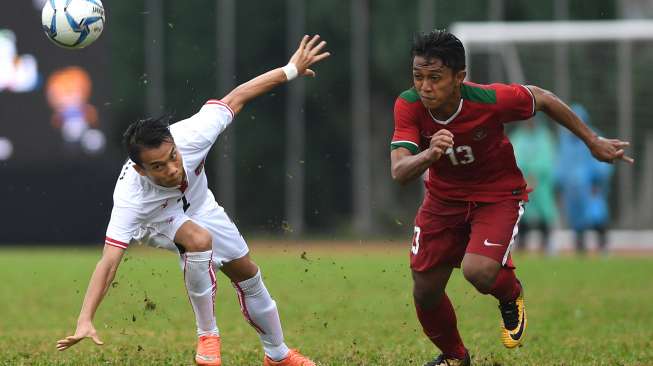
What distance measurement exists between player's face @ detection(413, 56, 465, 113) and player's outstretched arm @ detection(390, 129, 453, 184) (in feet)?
1.06

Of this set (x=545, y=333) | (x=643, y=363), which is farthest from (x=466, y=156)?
(x=545, y=333)

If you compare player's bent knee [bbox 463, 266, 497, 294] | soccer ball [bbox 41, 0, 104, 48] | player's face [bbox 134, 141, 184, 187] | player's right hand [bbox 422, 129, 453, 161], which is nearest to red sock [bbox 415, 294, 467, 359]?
player's bent knee [bbox 463, 266, 497, 294]

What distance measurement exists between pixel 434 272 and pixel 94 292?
2.03 meters

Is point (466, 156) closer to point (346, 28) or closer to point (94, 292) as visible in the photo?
point (94, 292)

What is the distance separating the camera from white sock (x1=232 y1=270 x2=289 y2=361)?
7.26 metres

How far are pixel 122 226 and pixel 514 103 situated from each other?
7.61 ft

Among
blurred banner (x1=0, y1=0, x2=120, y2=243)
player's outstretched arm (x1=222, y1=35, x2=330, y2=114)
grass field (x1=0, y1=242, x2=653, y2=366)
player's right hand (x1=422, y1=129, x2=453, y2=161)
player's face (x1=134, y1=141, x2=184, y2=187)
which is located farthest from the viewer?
blurred banner (x1=0, y1=0, x2=120, y2=243)

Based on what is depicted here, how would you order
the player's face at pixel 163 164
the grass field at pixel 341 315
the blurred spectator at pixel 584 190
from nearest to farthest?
the player's face at pixel 163 164 < the grass field at pixel 341 315 < the blurred spectator at pixel 584 190

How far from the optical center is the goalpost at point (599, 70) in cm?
2278

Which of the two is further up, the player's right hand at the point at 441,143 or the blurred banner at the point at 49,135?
the player's right hand at the point at 441,143

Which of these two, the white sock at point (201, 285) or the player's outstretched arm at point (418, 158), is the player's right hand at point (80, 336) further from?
the player's outstretched arm at point (418, 158)

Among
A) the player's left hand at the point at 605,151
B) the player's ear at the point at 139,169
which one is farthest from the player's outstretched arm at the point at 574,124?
the player's ear at the point at 139,169

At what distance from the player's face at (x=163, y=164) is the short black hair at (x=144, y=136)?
0.03 meters

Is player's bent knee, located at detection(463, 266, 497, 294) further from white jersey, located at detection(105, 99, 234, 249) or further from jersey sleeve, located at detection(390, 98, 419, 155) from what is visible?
white jersey, located at detection(105, 99, 234, 249)
